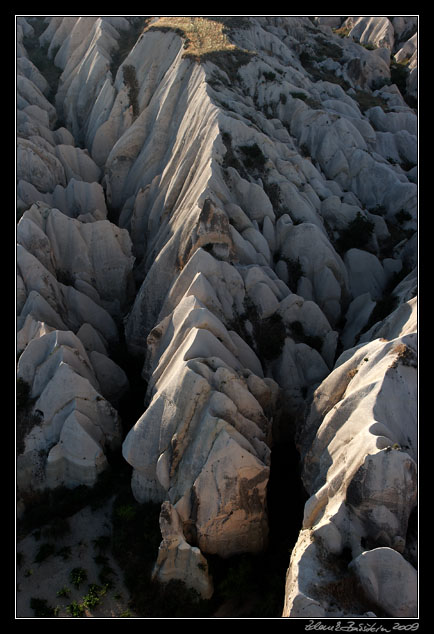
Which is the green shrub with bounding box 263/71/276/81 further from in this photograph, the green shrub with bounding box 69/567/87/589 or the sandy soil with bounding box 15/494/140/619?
the green shrub with bounding box 69/567/87/589

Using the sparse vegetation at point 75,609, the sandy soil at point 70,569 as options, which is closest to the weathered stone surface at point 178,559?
the sandy soil at point 70,569

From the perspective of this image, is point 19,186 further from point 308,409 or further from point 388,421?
point 388,421

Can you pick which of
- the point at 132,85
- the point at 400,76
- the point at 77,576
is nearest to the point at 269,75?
the point at 132,85

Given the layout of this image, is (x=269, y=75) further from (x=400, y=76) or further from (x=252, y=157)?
(x=400, y=76)

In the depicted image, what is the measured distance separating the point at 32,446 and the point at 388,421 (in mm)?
12784

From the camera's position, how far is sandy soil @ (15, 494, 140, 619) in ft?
50.1

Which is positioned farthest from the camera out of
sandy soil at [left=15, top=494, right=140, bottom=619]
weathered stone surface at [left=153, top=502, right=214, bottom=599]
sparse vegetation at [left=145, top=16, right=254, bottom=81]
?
sparse vegetation at [left=145, top=16, right=254, bottom=81]

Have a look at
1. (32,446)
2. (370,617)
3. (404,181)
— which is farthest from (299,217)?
(370,617)

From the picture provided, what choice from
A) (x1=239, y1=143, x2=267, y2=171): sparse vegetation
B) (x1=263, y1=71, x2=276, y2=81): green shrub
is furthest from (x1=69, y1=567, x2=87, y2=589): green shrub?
(x1=263, y1=71, x2=276, y2=81): green shrub

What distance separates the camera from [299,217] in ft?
A: 89.5

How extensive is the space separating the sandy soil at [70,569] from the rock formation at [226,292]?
140 centimetres

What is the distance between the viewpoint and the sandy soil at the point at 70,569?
15281mm

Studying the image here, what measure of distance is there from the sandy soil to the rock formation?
4.61ft

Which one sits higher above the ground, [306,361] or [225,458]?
[306,361]
